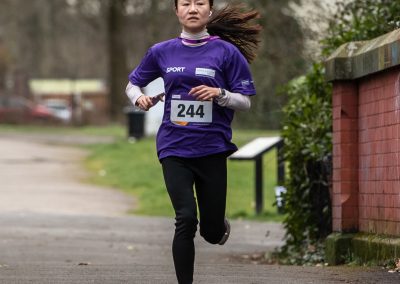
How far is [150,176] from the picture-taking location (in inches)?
960

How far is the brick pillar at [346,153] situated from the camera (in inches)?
361

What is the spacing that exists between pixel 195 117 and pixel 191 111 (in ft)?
0.14

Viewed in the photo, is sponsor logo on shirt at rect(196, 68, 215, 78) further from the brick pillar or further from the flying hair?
the brick pillar

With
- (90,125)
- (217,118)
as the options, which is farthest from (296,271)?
(90,125)

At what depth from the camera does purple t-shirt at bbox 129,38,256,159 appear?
21.8ft

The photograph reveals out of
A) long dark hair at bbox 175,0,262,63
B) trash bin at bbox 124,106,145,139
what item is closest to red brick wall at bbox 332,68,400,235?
long dark hair at bbox 175,0,262,63

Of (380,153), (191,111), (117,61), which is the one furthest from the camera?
(117,61)

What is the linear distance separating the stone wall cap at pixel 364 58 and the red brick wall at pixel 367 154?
8cm

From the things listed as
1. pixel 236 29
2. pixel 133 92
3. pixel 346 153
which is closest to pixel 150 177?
pixel 346 153

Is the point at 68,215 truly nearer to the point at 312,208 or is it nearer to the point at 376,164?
the point at 312,208

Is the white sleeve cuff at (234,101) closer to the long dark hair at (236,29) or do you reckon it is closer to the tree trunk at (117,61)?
the long dark hair at (236,29)

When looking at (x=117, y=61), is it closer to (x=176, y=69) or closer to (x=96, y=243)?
(x=96, y=243)

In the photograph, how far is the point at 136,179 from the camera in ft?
78.2

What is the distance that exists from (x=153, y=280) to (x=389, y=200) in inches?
78.9
